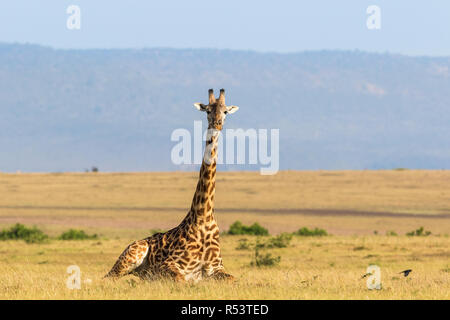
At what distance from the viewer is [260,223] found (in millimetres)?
48219

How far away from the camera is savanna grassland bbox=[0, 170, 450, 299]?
13945 millimetres

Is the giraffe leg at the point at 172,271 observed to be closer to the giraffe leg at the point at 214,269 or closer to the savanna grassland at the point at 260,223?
the savanna grassland at the point at 260,223

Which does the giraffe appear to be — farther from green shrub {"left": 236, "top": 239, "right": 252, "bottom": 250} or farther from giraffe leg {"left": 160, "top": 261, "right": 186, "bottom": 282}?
green shrub {"left": 236, "top": 239, "right": 252, "bottom": 250}

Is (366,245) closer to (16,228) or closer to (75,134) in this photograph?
(16,228)

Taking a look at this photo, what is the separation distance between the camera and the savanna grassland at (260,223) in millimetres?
13945

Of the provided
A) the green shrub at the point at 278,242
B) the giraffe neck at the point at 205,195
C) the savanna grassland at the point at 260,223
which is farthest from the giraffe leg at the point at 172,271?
the green shrub at the point at 278,242

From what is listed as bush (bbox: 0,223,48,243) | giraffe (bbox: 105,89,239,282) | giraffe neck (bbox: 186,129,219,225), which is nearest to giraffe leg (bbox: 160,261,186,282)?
giraffe (bbox: 105,89,239,282)

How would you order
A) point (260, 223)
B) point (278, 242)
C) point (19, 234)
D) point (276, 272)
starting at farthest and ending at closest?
1. point (260, 223)
2. point (19, 234)
3. point (278, 242)
4. point (276, 272)

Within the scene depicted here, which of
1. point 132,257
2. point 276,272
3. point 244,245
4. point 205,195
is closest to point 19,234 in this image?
point 244,245

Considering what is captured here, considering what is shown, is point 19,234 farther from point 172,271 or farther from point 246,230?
point 172,271

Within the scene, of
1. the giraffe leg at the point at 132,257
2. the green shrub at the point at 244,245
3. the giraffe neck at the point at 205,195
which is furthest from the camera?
the green shrub at the point at 244,245

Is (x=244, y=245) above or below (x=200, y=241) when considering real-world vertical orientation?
below

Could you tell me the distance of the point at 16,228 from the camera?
37125 mm
